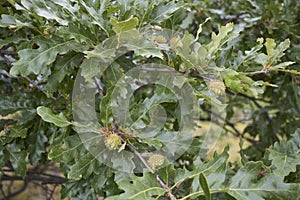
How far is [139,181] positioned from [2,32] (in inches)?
23.8

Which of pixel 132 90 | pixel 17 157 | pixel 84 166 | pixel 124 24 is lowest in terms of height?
pixel 17 157

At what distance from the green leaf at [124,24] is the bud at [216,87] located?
0.21 m

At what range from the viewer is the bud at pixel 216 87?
931mm

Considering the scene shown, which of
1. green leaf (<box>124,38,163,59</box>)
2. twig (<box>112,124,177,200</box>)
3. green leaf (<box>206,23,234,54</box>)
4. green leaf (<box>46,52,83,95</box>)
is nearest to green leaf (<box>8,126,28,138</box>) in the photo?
green leaf (<box>46,52,83,95</box>)

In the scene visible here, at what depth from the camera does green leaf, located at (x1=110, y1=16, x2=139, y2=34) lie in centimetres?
84

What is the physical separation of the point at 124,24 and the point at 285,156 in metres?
0.53

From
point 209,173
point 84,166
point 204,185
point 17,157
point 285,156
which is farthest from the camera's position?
point 17,157

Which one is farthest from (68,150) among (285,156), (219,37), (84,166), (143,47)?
(285,156)

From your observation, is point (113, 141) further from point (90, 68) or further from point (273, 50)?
point (273, 50)

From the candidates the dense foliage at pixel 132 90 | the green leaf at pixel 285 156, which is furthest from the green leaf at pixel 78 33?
the green leaf at pixel 285 156

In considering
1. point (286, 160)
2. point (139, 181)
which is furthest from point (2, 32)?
point (286, 160)

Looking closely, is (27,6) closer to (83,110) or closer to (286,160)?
(83,110)

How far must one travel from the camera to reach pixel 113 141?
0.94 metres

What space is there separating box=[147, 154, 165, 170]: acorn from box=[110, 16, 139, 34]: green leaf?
0.27 meters
